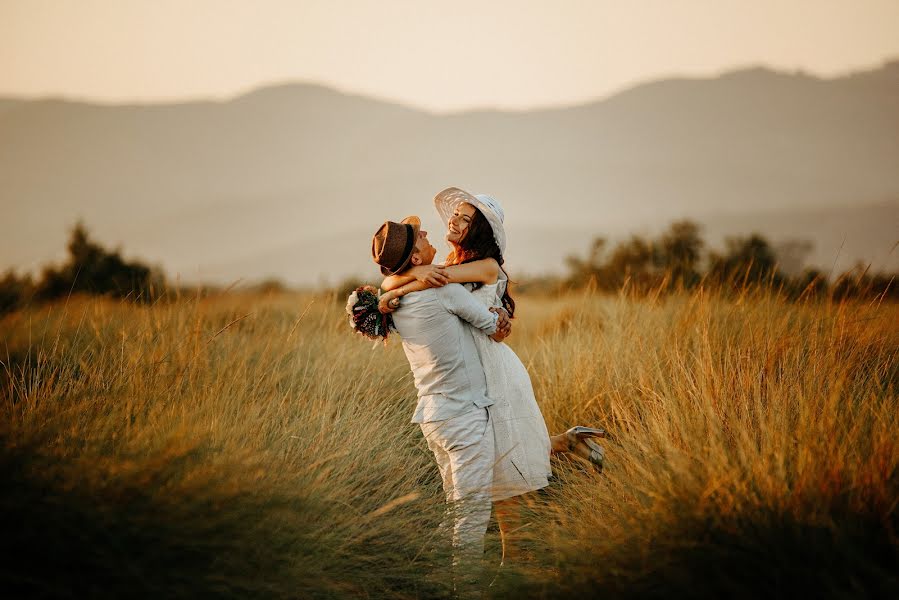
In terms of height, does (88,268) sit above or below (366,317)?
above

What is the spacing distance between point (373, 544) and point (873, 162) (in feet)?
277

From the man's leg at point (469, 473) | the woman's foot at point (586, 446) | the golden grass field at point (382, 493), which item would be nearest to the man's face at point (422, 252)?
the man's leg at point (469, 473)

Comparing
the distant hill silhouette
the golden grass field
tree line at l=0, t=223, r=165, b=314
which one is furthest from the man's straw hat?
the distant hill silhouette

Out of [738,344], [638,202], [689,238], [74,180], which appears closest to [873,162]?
[638,202]

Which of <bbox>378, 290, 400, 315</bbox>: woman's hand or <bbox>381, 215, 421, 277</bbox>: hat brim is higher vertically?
<bbox>381, 215, 421, 277</bbox>: hat brim

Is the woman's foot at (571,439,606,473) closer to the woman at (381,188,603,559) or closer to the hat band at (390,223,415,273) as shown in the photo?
the woman at (381,188,603,559)

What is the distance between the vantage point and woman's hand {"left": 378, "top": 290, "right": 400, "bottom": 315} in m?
3.86

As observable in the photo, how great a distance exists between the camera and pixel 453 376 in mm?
3924

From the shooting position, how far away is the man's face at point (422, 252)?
154 inches

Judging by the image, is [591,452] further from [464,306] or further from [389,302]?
[389,302]

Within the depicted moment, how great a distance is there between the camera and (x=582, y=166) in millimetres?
149625

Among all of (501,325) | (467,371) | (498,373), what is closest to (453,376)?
(467,371)

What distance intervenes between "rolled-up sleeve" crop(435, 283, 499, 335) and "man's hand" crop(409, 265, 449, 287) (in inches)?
1.8

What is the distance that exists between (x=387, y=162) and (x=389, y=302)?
158 meters
